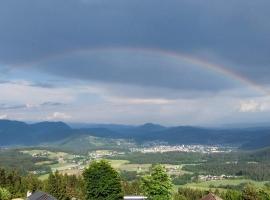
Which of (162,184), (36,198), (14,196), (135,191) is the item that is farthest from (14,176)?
(162,184)

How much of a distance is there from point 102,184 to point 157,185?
17133mm

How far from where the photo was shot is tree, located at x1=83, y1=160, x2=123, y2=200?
9619cm

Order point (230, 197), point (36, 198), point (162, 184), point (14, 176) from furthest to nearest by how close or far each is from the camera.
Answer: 1. point (14, 176)
2. point (230, 197)
3. point (36, 198)
4. point (162, 184)

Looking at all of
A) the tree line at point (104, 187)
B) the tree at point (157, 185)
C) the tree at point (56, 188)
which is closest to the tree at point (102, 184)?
the tree line at point (104, 187)

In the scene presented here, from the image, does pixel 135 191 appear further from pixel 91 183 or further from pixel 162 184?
pixel 162 184

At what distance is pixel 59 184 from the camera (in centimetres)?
12094

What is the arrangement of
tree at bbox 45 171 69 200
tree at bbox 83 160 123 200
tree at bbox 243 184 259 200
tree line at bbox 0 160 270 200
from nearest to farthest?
tree line at bbox 0 160 270 200, tree at bbox 83 160 123 200, tree at bbox 243 184 259 200, tree at bbox 45 171 69 200

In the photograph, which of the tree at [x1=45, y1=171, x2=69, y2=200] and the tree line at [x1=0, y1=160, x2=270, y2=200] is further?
the tree at [x1=45, y1=171, x2=69, y2=200]

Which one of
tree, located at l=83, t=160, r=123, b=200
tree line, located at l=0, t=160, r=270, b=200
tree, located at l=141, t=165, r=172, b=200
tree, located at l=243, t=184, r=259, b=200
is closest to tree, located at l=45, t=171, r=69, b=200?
tree line, located at l=0, t=160, r=270, b=200

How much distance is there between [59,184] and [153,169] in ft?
142

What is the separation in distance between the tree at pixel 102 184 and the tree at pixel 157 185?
538 inches

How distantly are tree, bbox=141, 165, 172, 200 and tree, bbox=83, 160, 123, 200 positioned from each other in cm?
1365

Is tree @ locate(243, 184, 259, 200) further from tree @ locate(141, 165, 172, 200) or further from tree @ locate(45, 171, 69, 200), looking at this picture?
tree @ locate(45, 171, 69, 200)

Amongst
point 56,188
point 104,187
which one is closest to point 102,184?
point 104,187
